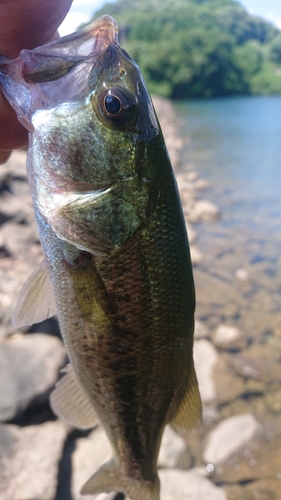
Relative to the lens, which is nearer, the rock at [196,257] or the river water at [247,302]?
the river water at [247,302]

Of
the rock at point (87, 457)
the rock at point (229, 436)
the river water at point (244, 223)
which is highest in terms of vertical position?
the rock at point (87, 457)

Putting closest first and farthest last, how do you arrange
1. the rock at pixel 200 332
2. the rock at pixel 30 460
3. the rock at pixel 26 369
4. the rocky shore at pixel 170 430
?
the rock at pixel 30 460, the rocky shore at pixel 170 430, the rock at pixel 26 369, the rock at pixel 200 332

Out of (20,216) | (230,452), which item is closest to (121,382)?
(230,452)

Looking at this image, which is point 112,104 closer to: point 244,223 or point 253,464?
point 253,464

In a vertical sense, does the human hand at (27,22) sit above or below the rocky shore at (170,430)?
above

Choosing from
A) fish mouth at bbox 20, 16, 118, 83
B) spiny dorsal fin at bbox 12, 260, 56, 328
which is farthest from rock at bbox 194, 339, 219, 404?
fish mouth at bbox 20, 16, 118, 83

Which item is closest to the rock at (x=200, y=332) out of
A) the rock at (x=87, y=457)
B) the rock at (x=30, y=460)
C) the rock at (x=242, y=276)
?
the rock at (x=242, y=276)

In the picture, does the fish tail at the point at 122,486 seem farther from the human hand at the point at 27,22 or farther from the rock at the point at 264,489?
the rock at the point at 264,489
